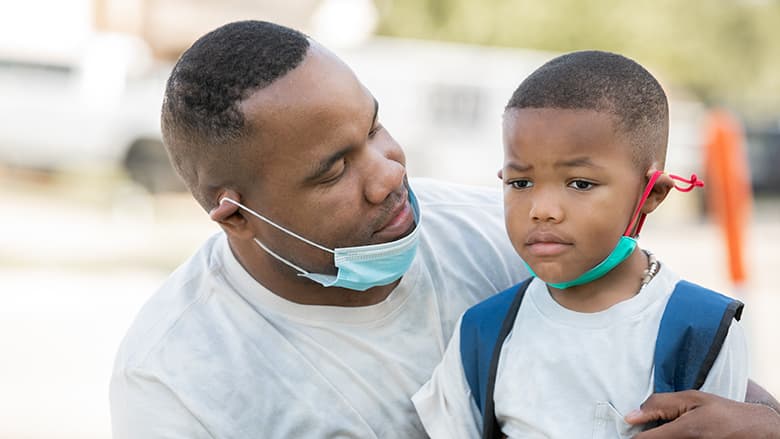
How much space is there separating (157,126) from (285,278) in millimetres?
15307

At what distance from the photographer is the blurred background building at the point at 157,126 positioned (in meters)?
7.16

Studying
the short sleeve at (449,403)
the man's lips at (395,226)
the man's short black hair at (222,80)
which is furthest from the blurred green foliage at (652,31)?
the short sleeve at (449,403)

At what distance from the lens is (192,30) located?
639 cm

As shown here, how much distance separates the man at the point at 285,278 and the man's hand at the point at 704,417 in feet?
2.46

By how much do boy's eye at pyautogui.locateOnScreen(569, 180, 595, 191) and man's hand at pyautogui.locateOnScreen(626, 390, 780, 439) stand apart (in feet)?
1.41

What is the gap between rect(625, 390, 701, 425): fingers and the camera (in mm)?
2086

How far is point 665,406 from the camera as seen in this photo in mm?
2100

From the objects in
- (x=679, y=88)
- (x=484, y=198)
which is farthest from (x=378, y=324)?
(x=679, y=88)

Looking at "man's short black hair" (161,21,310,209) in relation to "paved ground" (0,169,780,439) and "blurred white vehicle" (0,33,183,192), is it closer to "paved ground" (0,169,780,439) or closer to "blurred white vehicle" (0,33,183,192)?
"paved ground" (0,169,780,439)

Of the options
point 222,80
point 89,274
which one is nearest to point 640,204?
point 222,80

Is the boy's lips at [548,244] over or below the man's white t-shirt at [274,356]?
over

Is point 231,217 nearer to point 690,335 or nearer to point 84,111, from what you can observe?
point 690,335

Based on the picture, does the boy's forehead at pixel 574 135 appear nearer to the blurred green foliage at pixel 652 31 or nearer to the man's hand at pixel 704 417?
the man's hand at pixel 704 417

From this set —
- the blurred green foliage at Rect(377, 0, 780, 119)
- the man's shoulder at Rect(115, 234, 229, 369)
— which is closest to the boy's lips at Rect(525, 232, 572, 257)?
the man's shoulder at Rect(115, 234, 229, 369)
